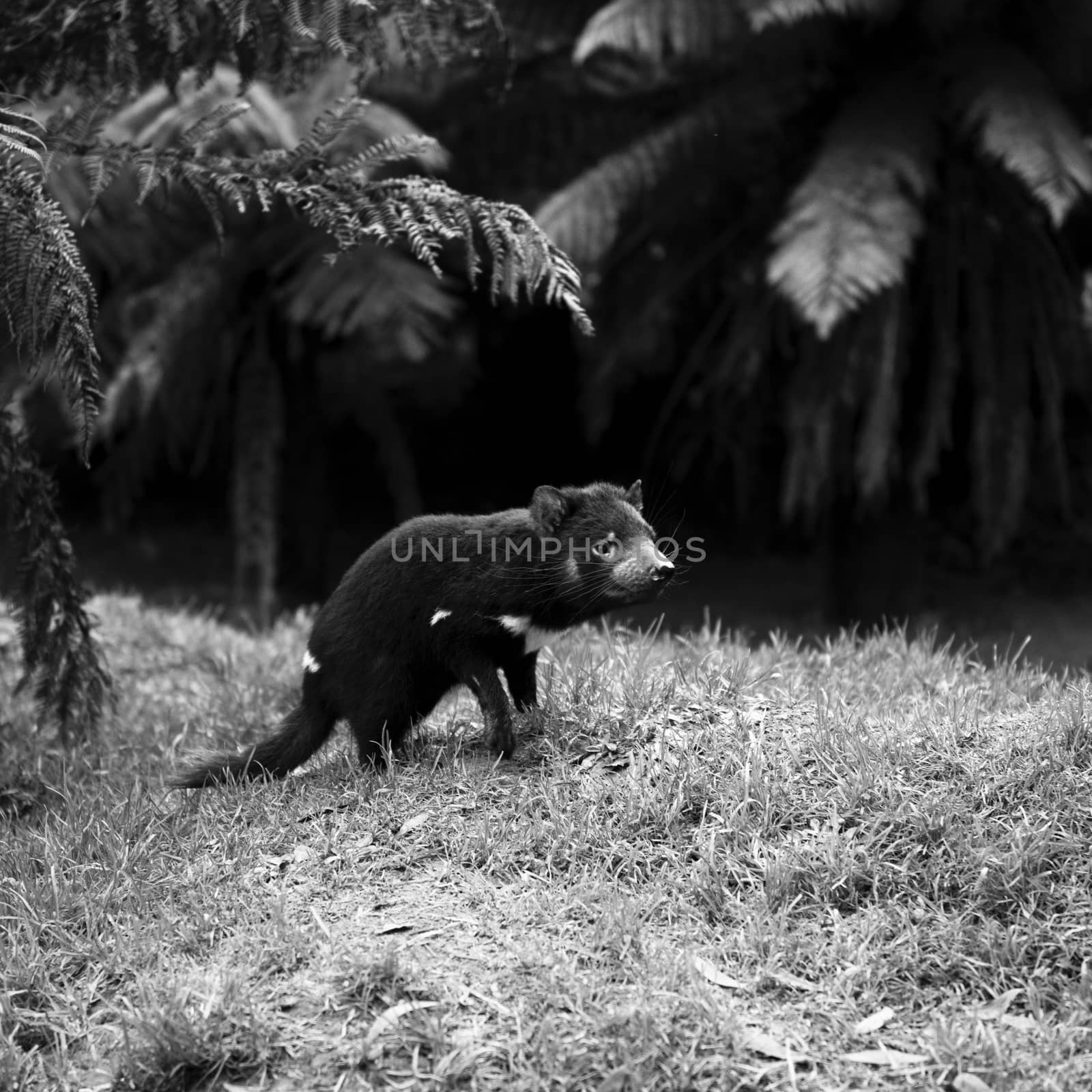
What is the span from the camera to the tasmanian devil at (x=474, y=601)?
3.56 meters

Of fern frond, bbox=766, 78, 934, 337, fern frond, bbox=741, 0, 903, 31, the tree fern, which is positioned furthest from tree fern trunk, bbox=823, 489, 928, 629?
the tree fern

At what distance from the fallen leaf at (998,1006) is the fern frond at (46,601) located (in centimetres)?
316

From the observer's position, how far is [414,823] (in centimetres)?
350

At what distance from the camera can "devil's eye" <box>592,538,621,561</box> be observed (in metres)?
3.57

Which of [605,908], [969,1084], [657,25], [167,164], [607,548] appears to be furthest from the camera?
[657,25]

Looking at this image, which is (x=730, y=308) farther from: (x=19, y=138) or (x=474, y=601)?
(x=474, y=601)

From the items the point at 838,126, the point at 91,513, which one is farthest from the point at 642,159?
the point at 91,513

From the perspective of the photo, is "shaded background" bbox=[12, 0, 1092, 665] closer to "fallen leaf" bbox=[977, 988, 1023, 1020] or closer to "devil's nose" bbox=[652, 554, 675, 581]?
"devil's nose" bbox=[652, 554, 675, 581]

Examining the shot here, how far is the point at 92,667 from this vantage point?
179 inches

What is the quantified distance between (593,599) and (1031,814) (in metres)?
1.28

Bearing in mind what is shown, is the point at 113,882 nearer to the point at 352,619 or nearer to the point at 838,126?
the point at 352,619

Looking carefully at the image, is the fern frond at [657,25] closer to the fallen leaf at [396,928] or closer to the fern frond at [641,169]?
the fern frond at [641,169]

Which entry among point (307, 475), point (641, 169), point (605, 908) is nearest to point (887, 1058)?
→ point (605, 908)

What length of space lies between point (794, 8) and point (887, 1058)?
4.85 metres
